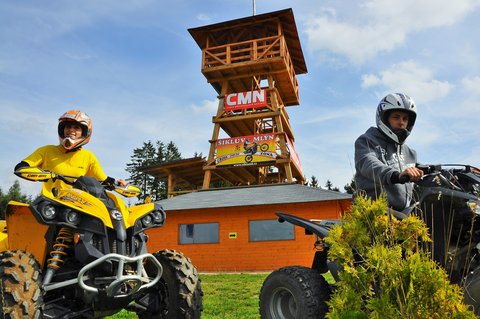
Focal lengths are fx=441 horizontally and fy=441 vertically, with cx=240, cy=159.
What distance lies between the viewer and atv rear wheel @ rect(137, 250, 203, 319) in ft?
13.3

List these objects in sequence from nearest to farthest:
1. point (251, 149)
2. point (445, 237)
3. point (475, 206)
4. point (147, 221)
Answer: point (475, 206)
point (445, 237)
point (147, 221)
point (251, 149)

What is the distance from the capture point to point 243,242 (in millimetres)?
19984

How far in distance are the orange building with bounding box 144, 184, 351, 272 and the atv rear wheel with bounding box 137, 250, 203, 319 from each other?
14.9 metres

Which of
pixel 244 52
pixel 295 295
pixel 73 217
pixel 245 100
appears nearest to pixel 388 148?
pixel 295 295

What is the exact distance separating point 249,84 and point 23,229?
2323cm

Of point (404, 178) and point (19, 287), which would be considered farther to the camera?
point (404, 178)

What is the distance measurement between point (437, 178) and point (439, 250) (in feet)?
1.93

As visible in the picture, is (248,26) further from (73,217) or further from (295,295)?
(73,217)

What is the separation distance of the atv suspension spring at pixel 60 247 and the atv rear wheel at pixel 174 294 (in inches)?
34.4

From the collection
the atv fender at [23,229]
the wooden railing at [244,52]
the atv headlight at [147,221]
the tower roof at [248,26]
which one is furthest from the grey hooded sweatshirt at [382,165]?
the tower roof at [248,26]

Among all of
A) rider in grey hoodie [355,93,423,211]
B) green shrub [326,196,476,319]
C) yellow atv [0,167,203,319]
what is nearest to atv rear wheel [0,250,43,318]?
yellow atv [0,167,203,319]

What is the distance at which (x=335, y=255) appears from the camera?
2.70m

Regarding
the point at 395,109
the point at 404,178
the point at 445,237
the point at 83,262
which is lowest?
the point at 83,262

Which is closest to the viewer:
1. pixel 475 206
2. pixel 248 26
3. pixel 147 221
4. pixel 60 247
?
pixel 475 206
